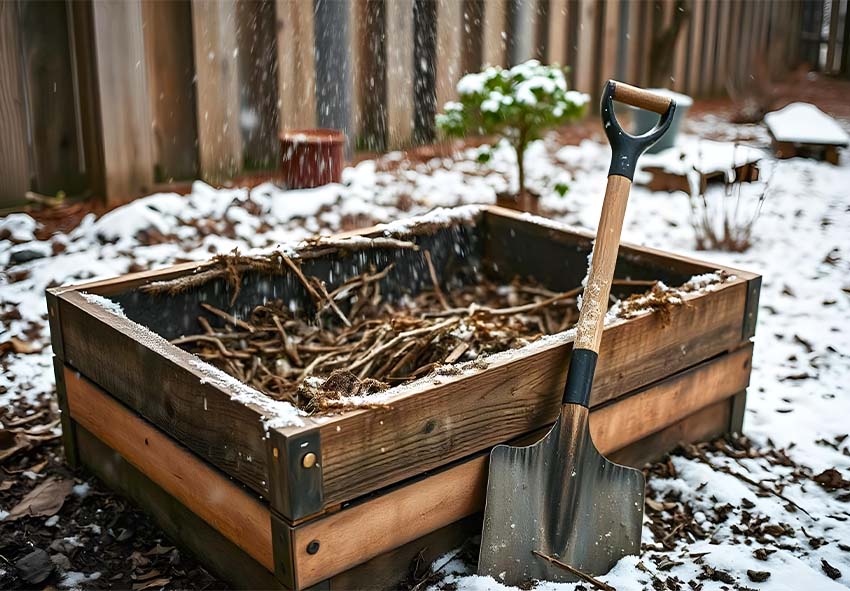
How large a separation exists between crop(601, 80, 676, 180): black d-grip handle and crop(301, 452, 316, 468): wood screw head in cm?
107

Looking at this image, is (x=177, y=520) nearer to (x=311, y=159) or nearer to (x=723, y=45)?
(x=311, y=159)

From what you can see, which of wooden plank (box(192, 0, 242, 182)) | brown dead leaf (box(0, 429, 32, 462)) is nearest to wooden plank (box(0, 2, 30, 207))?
wooden plank (box(192, 0, 242, 182))

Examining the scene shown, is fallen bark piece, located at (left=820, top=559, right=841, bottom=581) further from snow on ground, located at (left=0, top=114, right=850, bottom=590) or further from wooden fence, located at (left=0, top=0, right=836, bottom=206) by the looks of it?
wooden fence, located at (left=0, top=0, right=836, bottom=206)

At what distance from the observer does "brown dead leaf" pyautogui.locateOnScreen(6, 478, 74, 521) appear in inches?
90.8

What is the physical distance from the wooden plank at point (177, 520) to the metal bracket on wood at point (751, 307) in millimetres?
1487

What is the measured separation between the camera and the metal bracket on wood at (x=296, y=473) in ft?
5.55

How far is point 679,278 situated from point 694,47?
5.72 m

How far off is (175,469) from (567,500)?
2.81ft

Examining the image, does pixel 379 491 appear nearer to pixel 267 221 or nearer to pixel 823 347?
pixel 823 347

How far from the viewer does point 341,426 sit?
1.76m

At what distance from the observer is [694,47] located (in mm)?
7863

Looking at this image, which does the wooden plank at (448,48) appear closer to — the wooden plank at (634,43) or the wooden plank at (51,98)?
the wooden plank at (634,43)

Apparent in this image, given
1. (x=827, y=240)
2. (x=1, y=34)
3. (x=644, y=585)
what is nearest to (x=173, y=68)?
(x=1, y=34)

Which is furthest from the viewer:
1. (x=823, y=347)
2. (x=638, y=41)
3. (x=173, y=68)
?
(x=638, y=41)
